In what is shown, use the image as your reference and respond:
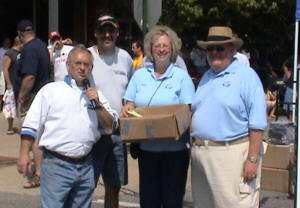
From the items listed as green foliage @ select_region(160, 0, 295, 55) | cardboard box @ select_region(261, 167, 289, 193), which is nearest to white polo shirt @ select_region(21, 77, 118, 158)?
cardboard box @ select_region(261, 167, 289, 193)

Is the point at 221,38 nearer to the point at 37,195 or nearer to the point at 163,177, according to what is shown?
the point at 163,177

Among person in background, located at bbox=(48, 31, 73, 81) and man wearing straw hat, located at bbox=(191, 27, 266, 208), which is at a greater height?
person in background, located at bbox=(48, 31, 73, 81)

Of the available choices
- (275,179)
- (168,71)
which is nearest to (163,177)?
(168,71)

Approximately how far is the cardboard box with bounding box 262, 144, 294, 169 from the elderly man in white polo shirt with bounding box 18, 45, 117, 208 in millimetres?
2389

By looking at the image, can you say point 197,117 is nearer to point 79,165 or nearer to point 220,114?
point 220,114

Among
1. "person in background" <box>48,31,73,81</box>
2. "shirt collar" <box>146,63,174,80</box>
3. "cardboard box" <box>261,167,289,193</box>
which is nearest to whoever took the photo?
"shirt collar" <box>146,63,174,80</box>

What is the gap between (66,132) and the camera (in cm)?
420

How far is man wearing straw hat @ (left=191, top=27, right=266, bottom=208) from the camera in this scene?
164 inches

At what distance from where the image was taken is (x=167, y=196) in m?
4.71

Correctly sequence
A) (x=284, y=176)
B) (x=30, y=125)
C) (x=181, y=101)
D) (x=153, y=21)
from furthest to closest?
(x=153, y=21) < (x=284, y=176) < (x=181, y=101) < (x=30, y=125)

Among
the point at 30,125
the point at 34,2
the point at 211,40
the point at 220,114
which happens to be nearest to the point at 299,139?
the point at 220,114

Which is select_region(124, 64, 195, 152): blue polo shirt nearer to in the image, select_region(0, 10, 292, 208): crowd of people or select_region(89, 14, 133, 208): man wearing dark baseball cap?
select_region(0, 10, 292, 208): crowd of people

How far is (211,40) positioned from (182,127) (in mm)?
670

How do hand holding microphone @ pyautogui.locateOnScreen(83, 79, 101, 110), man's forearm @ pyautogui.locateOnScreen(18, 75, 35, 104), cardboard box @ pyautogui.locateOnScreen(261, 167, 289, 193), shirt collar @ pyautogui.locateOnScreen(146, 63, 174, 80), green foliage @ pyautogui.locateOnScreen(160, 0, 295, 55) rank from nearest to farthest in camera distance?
hand holding microphone @ pyautogui.locateOnScreen(83, 79, 101, 110)
shirt collar @ pyautogui.locateOnScreen(146, 63, 174, 80)
cardboard box @ pyautogui.locateOnScreen(261, 167, 289, 193)
man's forearm @ pyautogui.locateOnScreen(18, 75, 35, 104)
green foliage @ pyautogui.locateOnScreen(160, 0, 295, 55)
